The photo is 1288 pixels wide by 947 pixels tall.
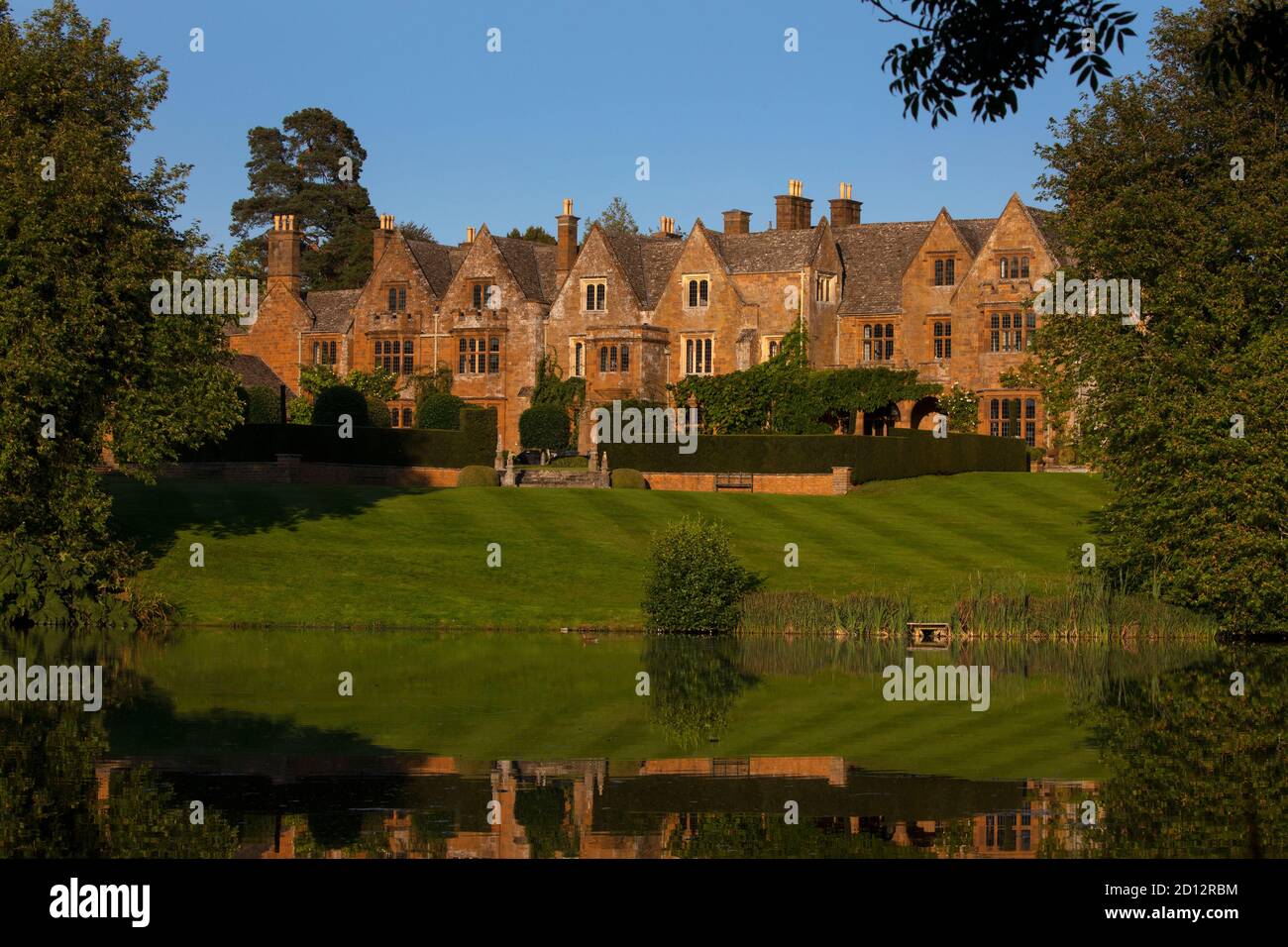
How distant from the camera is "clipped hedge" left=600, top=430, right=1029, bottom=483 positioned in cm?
5884

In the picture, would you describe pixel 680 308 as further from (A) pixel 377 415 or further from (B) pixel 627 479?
(B) pixel 627 479

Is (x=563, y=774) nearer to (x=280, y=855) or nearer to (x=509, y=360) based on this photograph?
(x=280, y=855)

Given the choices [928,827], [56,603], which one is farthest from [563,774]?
[56,603]

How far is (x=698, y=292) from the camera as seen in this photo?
252ft

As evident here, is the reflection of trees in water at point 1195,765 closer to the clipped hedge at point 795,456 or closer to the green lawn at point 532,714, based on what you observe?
the green lawn at point 532,714

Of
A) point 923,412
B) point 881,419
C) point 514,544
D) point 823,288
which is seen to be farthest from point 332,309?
point 514,544

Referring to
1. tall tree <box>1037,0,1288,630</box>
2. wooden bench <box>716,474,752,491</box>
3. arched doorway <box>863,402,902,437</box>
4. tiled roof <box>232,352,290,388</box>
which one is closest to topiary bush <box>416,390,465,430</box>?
tiled roof <box>232,352,290,388</box>

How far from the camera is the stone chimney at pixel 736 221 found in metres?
81.1

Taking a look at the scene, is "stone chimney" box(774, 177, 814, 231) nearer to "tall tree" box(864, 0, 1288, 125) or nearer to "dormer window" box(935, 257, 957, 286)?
"dormer window" box(935, 257, 957, 286)

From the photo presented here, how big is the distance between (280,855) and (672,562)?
21042 millimetres

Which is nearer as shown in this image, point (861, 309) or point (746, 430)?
point (746, 430)

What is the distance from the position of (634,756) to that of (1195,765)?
6.47m
